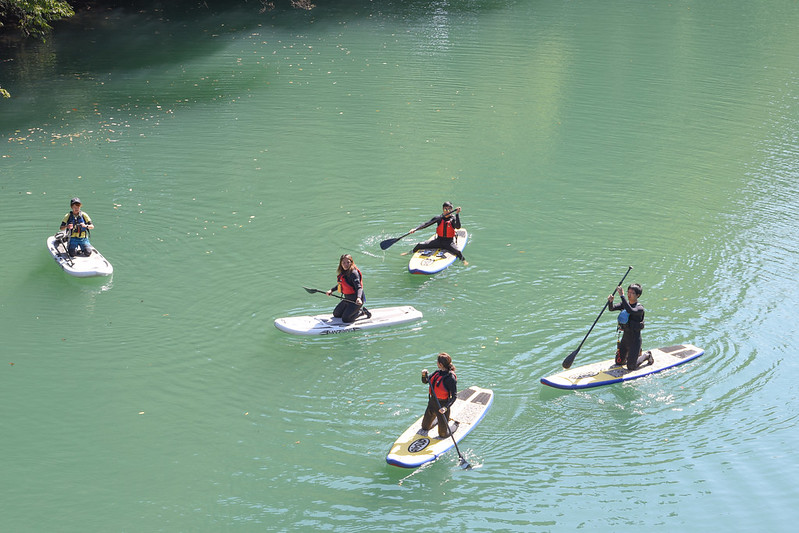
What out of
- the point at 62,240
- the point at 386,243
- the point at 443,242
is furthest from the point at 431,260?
the point at 62,240

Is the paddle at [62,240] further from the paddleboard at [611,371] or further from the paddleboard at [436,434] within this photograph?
the paddleboard at [611,371]

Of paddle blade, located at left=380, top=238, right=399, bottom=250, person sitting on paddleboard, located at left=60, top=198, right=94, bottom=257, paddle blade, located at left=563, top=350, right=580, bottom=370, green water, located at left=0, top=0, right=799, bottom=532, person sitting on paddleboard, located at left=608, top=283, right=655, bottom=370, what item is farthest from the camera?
paddle blade, located at left=380, top=238, right=399, bottom=250

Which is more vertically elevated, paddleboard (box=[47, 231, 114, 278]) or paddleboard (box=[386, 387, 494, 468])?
paddleboard (box=[47, 231, 114, 278])

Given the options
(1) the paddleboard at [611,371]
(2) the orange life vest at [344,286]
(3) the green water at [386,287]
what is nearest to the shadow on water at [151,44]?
(3) the green water at [386,287]

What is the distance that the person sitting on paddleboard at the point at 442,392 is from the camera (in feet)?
40.2

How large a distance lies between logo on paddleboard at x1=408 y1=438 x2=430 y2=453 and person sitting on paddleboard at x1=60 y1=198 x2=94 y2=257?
999 centimetres

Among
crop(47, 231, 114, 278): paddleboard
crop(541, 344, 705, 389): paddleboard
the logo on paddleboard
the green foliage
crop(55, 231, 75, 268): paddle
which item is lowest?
the logo on paddleboard

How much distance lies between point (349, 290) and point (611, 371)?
5364mm

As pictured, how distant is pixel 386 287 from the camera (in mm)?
17828

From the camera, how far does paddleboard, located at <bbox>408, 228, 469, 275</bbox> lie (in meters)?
18.3

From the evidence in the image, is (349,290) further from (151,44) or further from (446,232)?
(151,44)

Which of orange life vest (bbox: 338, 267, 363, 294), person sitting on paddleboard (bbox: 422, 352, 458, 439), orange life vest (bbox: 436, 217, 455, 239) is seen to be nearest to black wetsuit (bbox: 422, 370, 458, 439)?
person sitting on paddleboard (bbox: 422, 352, 458, 439)

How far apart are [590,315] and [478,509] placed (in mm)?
6305

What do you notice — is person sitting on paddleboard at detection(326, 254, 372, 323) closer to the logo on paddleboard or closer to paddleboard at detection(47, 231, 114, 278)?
the logo on paddleboard
